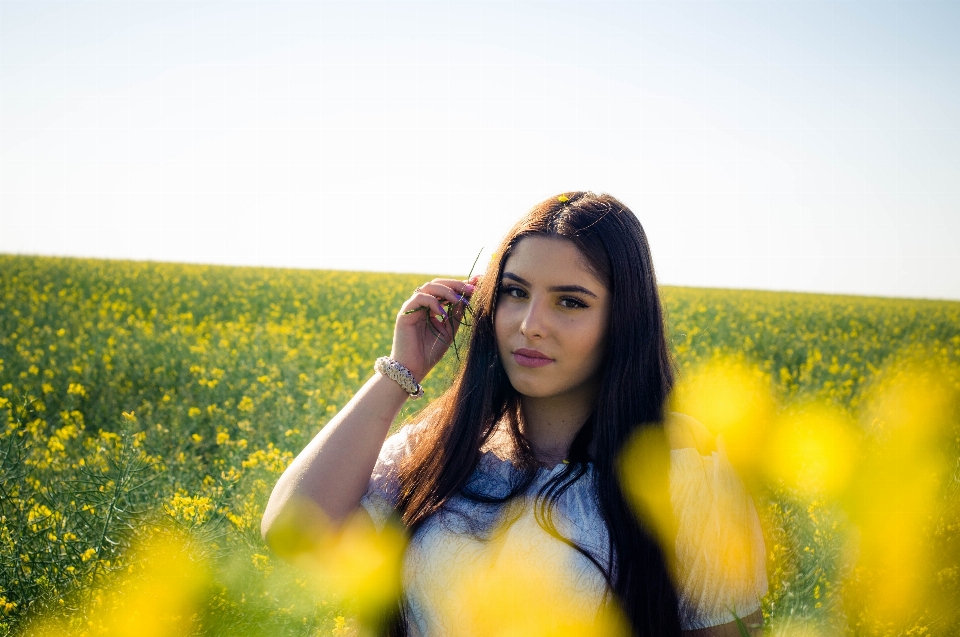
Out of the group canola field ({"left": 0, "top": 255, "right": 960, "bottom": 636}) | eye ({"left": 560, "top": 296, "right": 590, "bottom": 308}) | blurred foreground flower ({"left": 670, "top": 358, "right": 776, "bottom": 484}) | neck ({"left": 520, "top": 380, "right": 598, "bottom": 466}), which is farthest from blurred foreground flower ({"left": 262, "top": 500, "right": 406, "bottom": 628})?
blurred foreground flower ({"left": 670, "top": 358, "right": 776, "bottom": 484})

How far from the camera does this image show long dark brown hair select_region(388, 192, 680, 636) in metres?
1.34

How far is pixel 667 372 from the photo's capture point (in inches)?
63.1

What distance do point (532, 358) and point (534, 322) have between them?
99 mm

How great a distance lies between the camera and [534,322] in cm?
147

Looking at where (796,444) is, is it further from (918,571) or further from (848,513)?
(918,571)

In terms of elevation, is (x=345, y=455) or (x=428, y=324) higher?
(x=428, y=324)

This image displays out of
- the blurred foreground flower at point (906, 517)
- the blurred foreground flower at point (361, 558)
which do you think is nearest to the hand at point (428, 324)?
the blurred foreground flower at point (361, 558)

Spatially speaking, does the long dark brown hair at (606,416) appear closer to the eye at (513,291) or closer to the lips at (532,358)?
the eye at (513,291)

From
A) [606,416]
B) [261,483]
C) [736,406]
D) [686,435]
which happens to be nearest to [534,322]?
[606,416]

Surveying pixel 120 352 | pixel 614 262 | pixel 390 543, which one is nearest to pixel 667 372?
pixel 614 262

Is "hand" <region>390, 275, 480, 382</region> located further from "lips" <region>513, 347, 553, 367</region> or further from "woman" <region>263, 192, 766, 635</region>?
"lips" <region>513, 347, 553, 367</region>

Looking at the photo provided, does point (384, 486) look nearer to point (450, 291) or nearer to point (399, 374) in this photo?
point (399, 374)

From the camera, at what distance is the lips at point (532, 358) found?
1.51 meters

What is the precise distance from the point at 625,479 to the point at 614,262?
1.65ft
